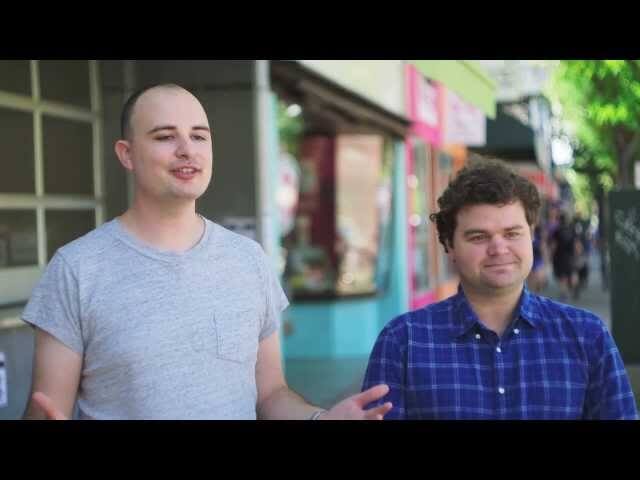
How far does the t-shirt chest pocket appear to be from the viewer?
72.0 inches

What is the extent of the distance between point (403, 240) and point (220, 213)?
226 inches

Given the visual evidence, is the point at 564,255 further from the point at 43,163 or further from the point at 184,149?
the point at 184,149

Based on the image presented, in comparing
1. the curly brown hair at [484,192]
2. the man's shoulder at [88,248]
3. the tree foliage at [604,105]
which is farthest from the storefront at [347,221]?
the man's shoulder at [88,248]

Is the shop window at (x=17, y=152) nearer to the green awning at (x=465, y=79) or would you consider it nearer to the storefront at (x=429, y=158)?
the green awning at (x=465, y=79)

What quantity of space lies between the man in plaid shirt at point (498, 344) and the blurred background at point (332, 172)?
0.48m

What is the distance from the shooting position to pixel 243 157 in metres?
5.94

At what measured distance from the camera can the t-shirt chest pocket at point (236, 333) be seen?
6.00ft

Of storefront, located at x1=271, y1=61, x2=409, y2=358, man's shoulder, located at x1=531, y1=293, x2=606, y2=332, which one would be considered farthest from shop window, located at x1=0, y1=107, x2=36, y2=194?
storefront, located at x1=271, y1=61, x2=409, y2=358

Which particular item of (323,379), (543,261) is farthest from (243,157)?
(543,261)

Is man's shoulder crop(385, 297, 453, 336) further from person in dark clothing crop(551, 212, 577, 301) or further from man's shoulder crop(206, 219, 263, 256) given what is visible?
person in dark clothing crop(551, 212, 577, 301)

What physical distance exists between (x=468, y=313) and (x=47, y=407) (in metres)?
0.91
